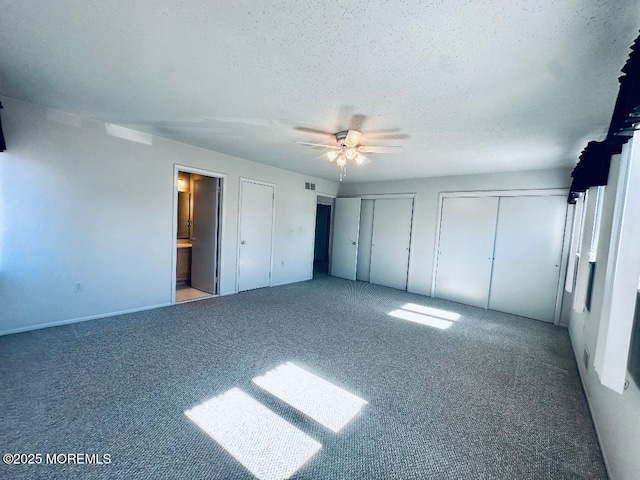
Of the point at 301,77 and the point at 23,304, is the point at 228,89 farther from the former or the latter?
the point at 23,304

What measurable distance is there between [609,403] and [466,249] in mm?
3576

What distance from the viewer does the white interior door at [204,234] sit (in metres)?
4.77

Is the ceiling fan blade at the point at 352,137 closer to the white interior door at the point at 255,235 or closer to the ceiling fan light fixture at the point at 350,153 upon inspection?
the ceiling fan light fixture at the point at 350,153

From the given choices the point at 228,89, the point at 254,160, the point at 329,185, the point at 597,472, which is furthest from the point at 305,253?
the point at 597,472

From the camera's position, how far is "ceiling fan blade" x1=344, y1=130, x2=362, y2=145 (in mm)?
2969

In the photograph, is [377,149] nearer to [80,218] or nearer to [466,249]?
[466,249]

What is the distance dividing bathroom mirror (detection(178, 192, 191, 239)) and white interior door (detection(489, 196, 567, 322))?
598 cm

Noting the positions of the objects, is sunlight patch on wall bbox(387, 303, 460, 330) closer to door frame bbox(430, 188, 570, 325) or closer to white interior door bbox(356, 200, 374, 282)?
door frame bbox(430, 188, 570, 325)

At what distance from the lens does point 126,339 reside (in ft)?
9.71

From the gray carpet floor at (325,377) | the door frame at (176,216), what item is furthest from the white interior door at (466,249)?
the door frame at (176,216)

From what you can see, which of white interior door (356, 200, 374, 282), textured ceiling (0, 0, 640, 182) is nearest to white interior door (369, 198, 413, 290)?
white interior door (356, 200, 374, 282)

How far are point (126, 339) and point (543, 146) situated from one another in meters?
5.38

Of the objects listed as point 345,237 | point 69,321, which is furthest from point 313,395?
point 345,237

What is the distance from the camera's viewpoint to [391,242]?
612cm
